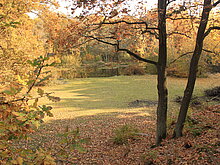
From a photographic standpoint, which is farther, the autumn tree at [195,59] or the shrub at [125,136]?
the shrub at [125,136]

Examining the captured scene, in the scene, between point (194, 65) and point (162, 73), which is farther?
point (162, 73)

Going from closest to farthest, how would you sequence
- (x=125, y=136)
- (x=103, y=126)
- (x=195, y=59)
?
(x=195, y=59), (x=125, y=136), (x=103, y=126)

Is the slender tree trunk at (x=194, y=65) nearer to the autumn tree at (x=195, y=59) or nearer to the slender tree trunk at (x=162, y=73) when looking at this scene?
the autumn tree at (x=195, y=59)

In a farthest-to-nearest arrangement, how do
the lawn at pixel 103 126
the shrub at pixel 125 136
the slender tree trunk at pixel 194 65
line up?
the shrub at pixel 125 136 → the lawn at pixel 103 126 → the slender tree trunk at pixel 194 65

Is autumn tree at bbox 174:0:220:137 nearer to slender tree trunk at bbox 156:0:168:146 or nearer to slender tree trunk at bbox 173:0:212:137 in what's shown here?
slender tree trunk at bbox 173:0:212:137

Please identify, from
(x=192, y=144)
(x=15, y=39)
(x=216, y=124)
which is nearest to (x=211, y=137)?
(x=192, y=144)

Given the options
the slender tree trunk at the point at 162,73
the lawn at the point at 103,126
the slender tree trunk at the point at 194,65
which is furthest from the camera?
the lawn at the point at 103,126

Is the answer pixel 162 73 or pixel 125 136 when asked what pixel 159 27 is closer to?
pixel 162 73

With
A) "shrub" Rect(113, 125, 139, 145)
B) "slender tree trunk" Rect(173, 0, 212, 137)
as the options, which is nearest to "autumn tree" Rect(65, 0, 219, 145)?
A: "slender tree trunk" Rect(173, 0, 212, 137)

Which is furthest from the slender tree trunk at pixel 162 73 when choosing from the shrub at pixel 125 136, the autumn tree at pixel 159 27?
the shrub at pixel 125 136

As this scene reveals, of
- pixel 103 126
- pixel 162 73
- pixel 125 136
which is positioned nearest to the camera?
pixel 162 73

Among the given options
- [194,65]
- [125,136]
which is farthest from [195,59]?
[125,136]

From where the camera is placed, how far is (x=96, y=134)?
22.5 feet

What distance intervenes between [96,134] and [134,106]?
14.6 ft
